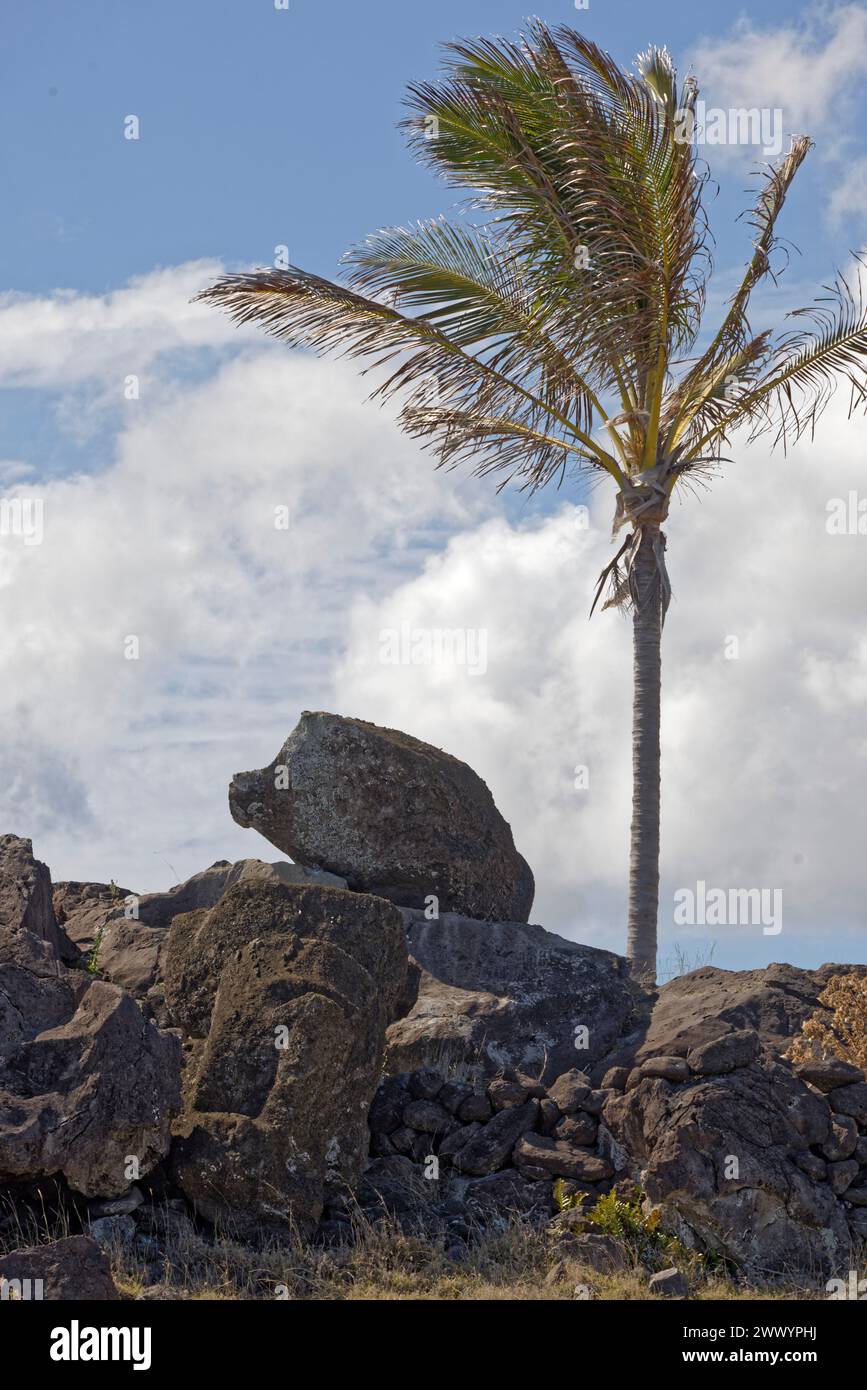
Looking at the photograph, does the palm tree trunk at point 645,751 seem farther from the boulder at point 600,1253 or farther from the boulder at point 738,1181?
the boulder at point 600,1253

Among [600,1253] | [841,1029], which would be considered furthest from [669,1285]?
[841,1029]

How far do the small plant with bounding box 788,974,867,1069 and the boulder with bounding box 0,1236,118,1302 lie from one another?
239 inches

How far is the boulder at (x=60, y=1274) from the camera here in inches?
322

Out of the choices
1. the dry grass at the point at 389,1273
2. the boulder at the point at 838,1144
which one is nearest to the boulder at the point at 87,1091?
the dry grass at the point at 389,1273

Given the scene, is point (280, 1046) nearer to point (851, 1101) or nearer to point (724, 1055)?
point (724, 1055)

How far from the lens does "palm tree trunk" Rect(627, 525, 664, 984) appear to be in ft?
54.1

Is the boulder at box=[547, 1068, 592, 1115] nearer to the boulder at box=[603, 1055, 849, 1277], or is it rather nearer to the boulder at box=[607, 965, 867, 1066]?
the boulder at box=[607, 965, 867, 1066]

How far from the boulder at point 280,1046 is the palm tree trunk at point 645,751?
5.02 metres

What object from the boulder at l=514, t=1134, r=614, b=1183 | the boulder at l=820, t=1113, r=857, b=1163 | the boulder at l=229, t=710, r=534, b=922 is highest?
the boulder at l=229, t=710, r=534, b=922

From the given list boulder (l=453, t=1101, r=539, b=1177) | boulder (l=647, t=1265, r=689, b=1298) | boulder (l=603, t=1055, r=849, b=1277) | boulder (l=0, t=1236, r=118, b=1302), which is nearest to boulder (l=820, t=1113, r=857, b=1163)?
boulder (l=603, t=1055, r=849, b=1277)

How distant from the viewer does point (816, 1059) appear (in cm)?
1179

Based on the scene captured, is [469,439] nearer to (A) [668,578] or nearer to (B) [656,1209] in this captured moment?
(A) [668,578]
